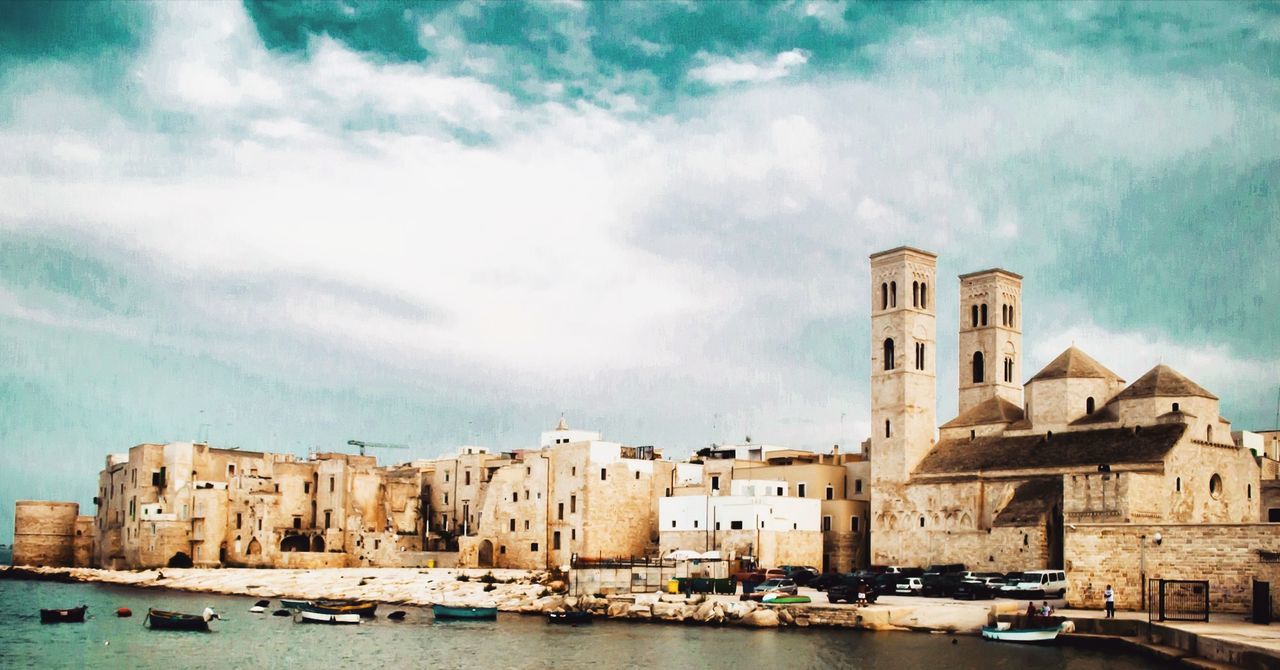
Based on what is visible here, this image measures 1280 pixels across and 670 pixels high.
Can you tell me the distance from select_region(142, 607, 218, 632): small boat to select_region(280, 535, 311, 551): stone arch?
84.8ft

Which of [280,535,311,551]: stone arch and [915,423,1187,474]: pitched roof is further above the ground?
[915,423,1187,474]: pitched roof

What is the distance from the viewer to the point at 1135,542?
38.2 m

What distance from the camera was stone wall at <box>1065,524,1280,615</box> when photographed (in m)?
35.4

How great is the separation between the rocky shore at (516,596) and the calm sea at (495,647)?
3.39 ft

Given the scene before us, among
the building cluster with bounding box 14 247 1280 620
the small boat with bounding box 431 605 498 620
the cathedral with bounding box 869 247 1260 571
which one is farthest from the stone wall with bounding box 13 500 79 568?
the cathedral with bounding box 869 247 1260 571

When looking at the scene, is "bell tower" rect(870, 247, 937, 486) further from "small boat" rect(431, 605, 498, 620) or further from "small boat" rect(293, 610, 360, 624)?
"small boat" rect(293, 610, 360, 624)

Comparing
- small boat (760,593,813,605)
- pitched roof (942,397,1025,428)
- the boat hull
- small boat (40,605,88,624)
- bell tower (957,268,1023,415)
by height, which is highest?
bell tower (957,268,1023,415)

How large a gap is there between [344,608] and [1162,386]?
35.1 metres

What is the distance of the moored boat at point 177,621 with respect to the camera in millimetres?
45719

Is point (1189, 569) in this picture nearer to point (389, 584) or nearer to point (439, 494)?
point (389, 584)

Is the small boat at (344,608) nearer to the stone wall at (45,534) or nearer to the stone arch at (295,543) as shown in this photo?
the stone arch at (295,543)

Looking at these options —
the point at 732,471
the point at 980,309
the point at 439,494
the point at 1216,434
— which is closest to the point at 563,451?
the point at 732,471

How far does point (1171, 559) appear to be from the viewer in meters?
37.2

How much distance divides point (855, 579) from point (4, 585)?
55005 millimetres
